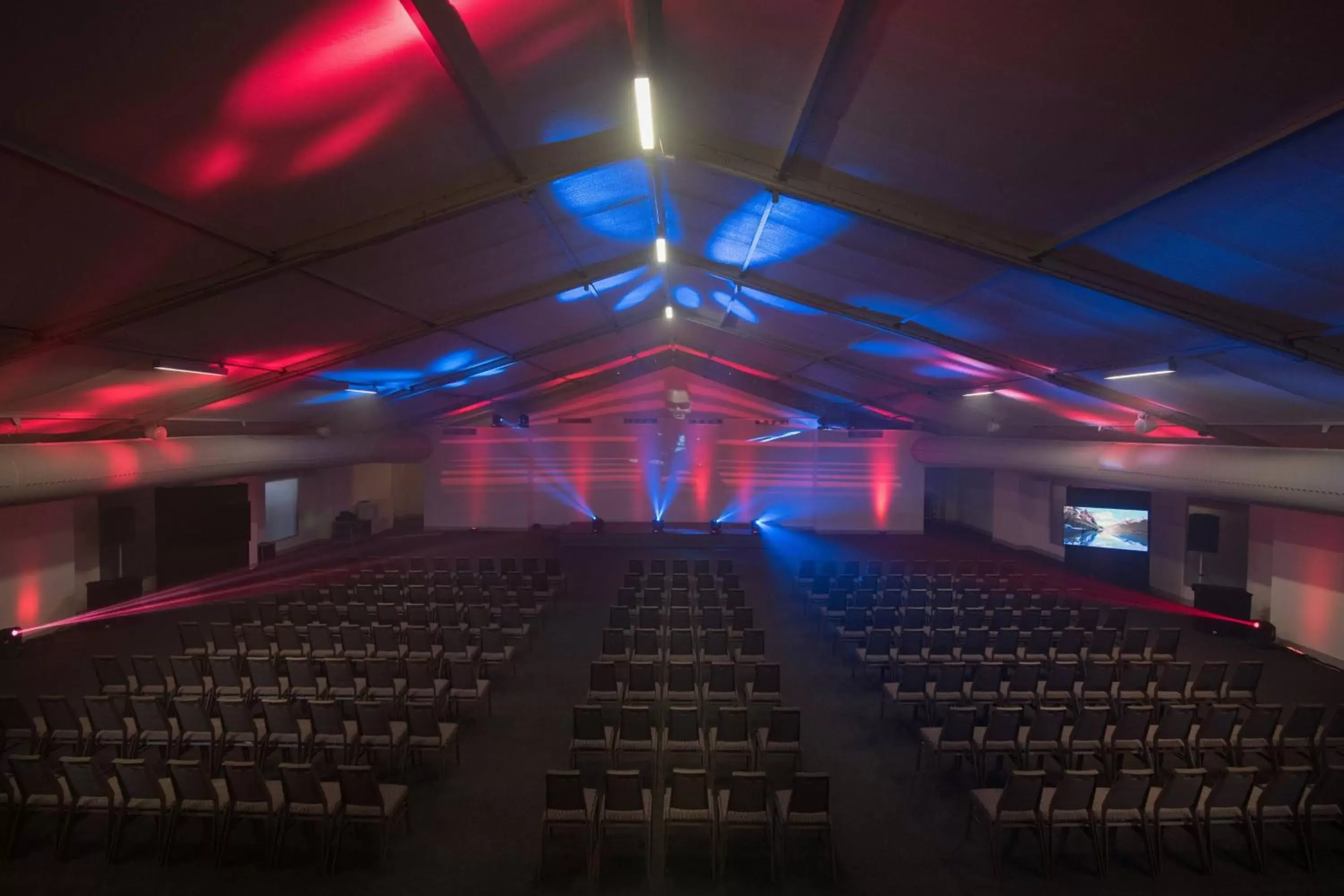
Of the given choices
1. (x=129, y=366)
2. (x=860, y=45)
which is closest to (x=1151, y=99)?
(x=860, y=45)

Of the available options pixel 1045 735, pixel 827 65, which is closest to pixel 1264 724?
pixel 1045 735

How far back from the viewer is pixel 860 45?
3.88m

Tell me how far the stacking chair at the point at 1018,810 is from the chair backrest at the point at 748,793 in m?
1.92

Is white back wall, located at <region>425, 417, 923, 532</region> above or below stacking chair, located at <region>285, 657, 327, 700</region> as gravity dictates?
above

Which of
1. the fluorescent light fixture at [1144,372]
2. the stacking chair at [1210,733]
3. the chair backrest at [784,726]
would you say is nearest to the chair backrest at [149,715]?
the chair backrest at [784,726]

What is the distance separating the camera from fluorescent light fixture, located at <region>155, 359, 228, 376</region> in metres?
7.86

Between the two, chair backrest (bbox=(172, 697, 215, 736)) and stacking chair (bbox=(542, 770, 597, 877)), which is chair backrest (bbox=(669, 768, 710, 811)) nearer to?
stacking chair (bbox=(542, 770, 597, 877))

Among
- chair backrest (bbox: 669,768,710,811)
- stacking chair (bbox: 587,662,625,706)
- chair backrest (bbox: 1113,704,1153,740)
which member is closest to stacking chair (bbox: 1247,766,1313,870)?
chair backrest (bbox: 1113,704,1153,740)

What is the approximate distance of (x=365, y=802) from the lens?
6.12 metres

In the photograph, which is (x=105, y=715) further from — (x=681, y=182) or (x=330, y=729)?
(x=681, y=182)

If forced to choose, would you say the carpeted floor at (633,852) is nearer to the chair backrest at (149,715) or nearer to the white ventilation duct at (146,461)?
the chair backrest at (149,715)

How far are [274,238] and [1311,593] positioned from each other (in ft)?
52.4

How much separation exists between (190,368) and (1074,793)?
9.75 metres

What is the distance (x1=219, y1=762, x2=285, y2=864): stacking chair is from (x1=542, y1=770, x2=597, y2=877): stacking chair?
223 cm
